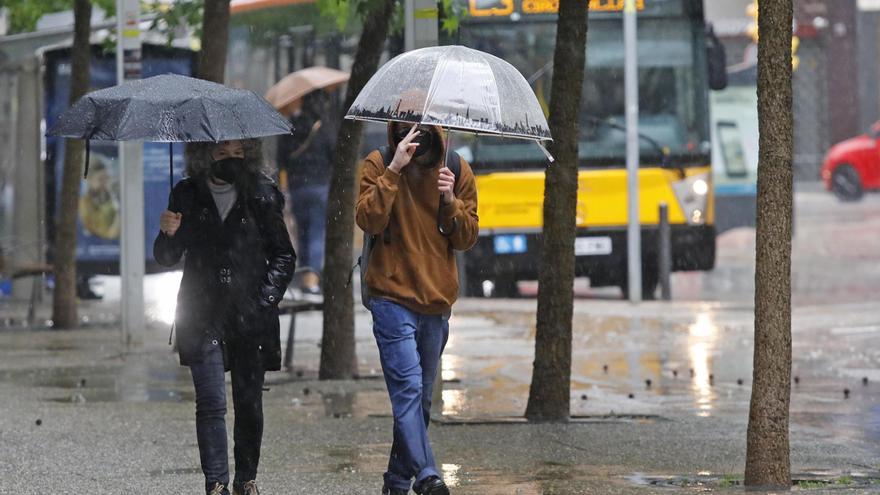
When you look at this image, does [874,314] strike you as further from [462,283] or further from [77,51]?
[77,51]

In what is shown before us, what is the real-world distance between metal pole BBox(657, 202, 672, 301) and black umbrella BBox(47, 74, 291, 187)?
13.4m

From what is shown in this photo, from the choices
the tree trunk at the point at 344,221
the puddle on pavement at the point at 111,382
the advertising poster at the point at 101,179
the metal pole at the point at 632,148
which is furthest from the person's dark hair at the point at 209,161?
the metal pole at the point at 632,148

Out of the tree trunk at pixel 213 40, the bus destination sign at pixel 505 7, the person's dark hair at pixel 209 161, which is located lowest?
the person's dark hair at pixel 209 161

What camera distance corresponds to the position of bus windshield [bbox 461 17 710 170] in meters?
21.7

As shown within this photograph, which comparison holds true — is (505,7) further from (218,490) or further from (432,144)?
(218,490)

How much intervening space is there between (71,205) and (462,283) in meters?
6.12

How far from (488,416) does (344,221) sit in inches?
99.1

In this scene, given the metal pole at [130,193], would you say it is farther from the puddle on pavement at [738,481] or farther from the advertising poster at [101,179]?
the puddle on pavement at [738,481]

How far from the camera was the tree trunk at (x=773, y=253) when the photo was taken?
8180mm

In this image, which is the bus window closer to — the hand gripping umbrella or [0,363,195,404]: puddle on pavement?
[0,363,195,404]: puddle on pavement

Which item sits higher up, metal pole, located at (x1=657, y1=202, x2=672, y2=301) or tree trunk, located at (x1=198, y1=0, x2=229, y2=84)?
tree trunk, located at (x1=198, y1=0, x2=229, y2=84)

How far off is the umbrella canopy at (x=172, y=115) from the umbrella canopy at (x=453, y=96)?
0.49 metres

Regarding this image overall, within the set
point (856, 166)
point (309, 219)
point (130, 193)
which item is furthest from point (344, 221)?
point (856, 166)

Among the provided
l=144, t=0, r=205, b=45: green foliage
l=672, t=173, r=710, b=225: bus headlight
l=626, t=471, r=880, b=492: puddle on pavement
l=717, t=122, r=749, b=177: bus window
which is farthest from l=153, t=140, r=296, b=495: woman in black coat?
l=717, t=122, r=749, b=177: bus window
